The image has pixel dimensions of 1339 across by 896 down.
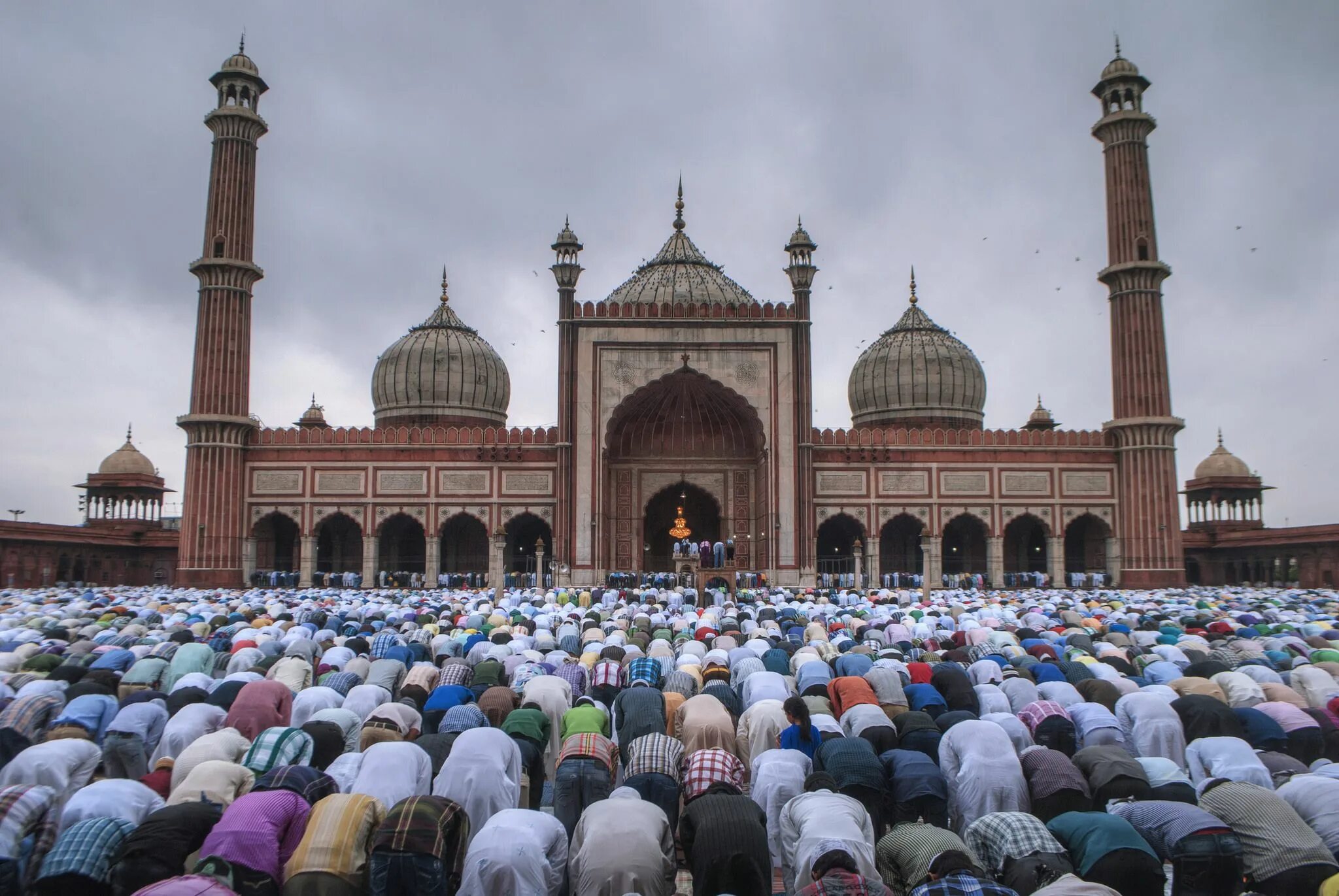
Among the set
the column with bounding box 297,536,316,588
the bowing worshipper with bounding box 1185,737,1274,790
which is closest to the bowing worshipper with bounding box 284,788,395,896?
the bowing worshipper with bounding box 1185,737,1274,790

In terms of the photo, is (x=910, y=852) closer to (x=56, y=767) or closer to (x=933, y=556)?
(x=56, y=767)

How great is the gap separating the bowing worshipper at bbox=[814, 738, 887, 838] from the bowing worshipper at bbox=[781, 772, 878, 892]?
0.73 metres

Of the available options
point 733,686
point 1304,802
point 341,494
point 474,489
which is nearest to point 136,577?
point 341,494

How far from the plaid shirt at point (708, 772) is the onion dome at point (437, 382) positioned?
3180 cm

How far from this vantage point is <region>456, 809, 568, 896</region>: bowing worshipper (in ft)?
15.9

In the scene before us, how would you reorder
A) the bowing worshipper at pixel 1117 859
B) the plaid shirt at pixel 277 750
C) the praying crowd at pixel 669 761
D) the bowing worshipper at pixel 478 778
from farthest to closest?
the plaid shirt at pixel 277 750, the bowing worshipper at pixel 478 778, the praying crowd at pixel 669 761, the bowing worshipper at pixel 1117 859

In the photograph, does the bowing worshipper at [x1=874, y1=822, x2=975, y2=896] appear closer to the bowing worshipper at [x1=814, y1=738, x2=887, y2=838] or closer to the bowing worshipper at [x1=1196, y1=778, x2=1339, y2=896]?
the bowing worshipper at [x1=814, y1=738, x2=887, y2=838]

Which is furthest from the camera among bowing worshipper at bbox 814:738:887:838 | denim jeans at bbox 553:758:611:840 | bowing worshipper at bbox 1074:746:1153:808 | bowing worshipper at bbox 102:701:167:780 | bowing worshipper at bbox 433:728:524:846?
bowing worshipper at bbox 102:701:167:780

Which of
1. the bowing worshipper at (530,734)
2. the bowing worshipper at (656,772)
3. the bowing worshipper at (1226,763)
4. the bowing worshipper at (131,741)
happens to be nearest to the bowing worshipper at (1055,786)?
the bowing worshipper at (1226,763)

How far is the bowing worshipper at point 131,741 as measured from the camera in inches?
285

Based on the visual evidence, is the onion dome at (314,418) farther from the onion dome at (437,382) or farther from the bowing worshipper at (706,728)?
the bowing worshipper at (706,728)

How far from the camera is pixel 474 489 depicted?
3066 cm

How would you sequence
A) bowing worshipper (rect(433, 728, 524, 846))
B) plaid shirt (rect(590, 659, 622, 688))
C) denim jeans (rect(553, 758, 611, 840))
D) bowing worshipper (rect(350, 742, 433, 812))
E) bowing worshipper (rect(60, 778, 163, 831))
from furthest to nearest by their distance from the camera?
plaid shirt (rect(590, 659, 622, 688)) → denim jeans (rect(553, 758, 611, 840)) → bowing worshipper (rect(433, 728, 524, 846)) → bowing worshipper (rect(350, 742, 433, 812)) → bowing worshipper (rect(60, 778, 163, 831))

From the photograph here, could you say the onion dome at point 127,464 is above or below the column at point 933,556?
above
